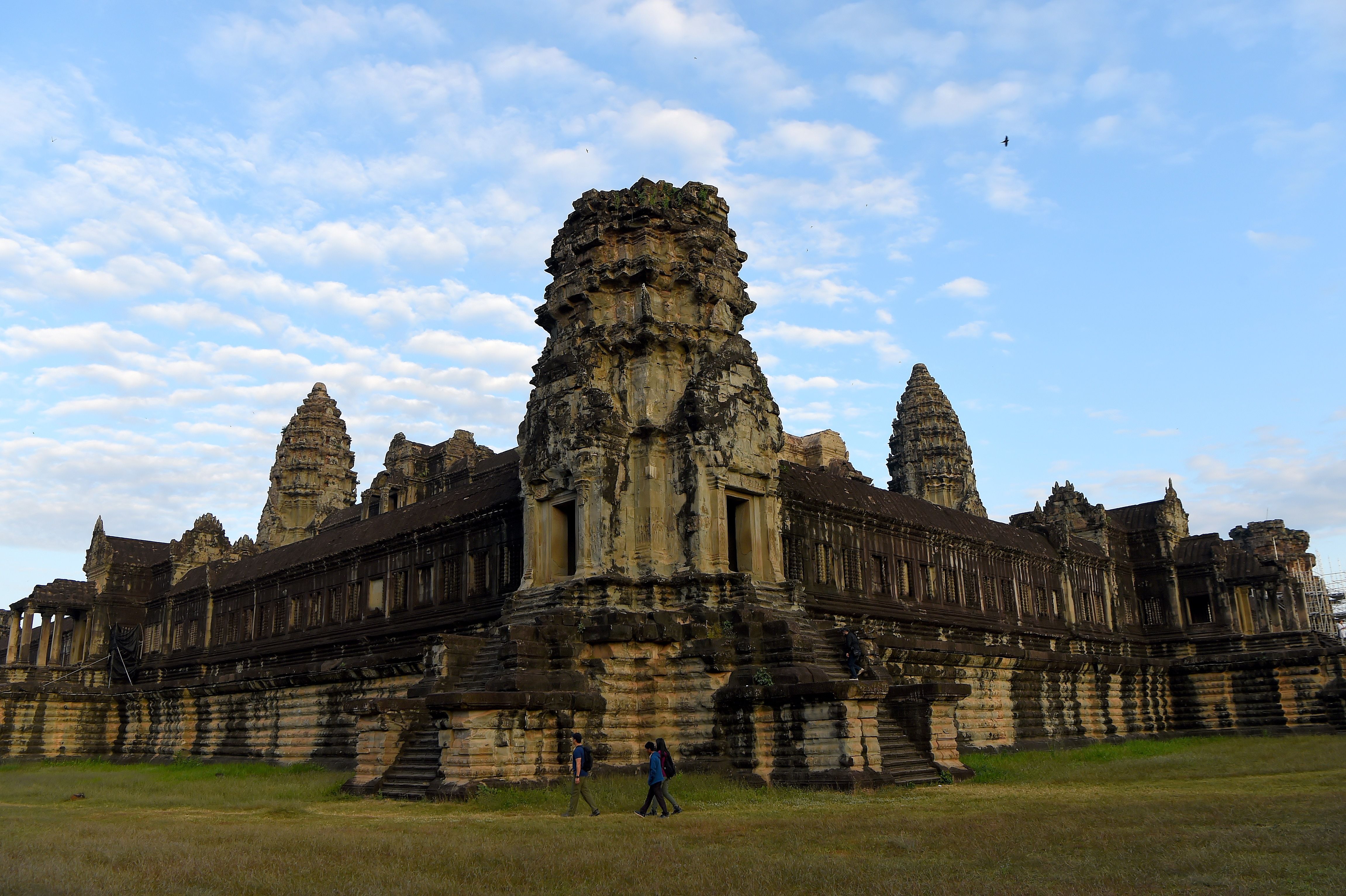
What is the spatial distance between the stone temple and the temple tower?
7 cm

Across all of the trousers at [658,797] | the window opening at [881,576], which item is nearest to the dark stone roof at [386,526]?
the window opening at [881,576]

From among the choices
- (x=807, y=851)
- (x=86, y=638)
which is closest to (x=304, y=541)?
(x=86, y=638)

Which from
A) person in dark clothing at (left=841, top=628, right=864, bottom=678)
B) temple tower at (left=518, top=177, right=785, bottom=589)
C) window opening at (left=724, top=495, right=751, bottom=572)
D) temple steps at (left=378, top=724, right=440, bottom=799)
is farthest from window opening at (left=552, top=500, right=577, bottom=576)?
person in dark clothing at (left=841, top=628, right=864, bottom=678)

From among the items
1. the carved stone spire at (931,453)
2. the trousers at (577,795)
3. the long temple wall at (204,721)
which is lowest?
the trousers at (577,795)

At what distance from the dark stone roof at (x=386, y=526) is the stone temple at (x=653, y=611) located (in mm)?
199

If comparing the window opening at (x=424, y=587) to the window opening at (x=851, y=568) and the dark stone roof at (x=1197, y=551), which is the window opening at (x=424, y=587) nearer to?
the window opening at (x=851, y=568)

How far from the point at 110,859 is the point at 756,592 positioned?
13716 millimetres

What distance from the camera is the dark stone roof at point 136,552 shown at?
165 feet

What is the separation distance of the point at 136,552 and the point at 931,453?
47.4 metres

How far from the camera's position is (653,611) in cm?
2252

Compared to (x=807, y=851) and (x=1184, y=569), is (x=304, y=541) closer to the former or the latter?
(x=807, y=851)

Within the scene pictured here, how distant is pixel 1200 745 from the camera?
113ft

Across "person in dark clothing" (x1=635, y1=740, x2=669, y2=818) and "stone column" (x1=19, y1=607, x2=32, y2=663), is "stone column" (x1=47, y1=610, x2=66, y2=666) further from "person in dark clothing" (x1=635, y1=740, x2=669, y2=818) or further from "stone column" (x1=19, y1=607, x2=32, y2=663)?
"person in dark clothing" (x1=635, y1=740, x2=669, y2=818)

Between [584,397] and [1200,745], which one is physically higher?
[584,397]
